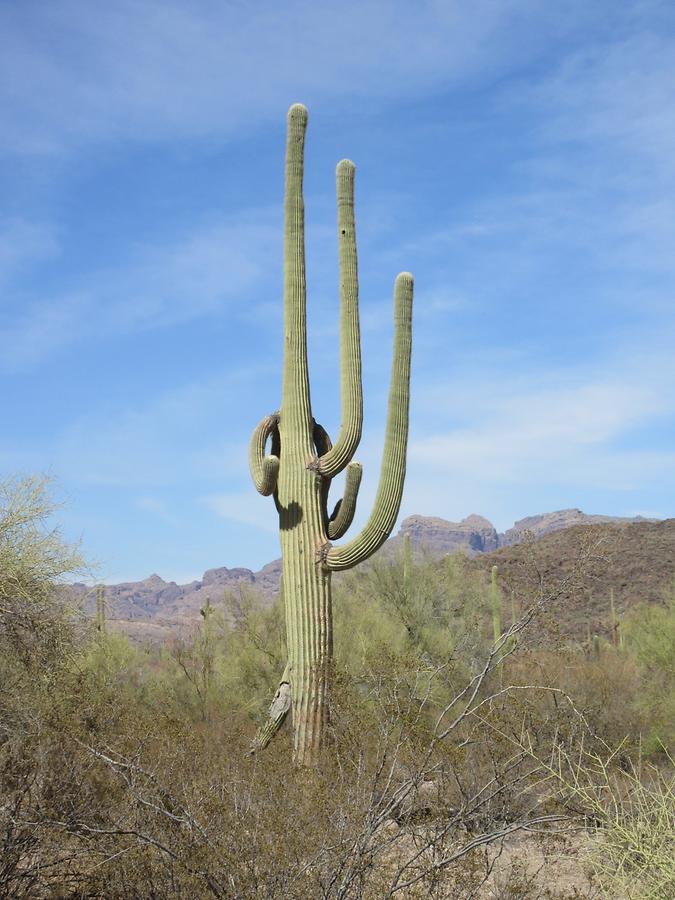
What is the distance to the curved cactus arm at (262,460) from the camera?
10.8 metres

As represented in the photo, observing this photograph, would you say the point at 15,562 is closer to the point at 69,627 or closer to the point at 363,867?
the point at 69,627

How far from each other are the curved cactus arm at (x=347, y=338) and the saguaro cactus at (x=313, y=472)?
1cm

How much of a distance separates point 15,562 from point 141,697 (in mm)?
8181

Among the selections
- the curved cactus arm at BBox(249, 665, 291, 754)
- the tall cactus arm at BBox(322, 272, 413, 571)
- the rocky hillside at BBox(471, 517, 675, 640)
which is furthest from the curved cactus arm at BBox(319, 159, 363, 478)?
the rocky hillside at BBox(471, 517, 675, 640)

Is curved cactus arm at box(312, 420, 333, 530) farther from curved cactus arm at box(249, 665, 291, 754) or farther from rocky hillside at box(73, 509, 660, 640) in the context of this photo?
rocky hillside at box(73, 509, 660, 640)

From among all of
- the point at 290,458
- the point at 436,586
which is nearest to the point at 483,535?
the point at 436,586

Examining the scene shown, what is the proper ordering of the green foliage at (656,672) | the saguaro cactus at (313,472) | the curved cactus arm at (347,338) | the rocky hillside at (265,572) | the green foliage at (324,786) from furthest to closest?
the rocky hillside at (265,572) < the green foliage at (656,672) < the curved cactus arm at (347,338) < the saguaro cactus at (313,472) < the green foliage at (324,786)

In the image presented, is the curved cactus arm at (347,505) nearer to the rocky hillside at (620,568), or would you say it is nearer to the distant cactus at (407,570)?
the distant cactus at (407,570)

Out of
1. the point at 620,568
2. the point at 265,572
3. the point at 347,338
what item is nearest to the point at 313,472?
the point at 347,338

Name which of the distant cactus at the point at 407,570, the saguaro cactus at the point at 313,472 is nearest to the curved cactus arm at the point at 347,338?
the saguaro cactus at the point at 313,472

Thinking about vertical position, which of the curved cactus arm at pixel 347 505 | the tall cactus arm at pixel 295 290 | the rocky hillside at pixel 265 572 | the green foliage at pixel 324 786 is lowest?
the green foliage at pixel 324 786

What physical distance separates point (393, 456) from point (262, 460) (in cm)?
148

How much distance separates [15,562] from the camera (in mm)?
10195

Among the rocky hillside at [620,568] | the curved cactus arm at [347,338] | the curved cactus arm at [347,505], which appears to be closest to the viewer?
the curved cactus arm at [347,505]
